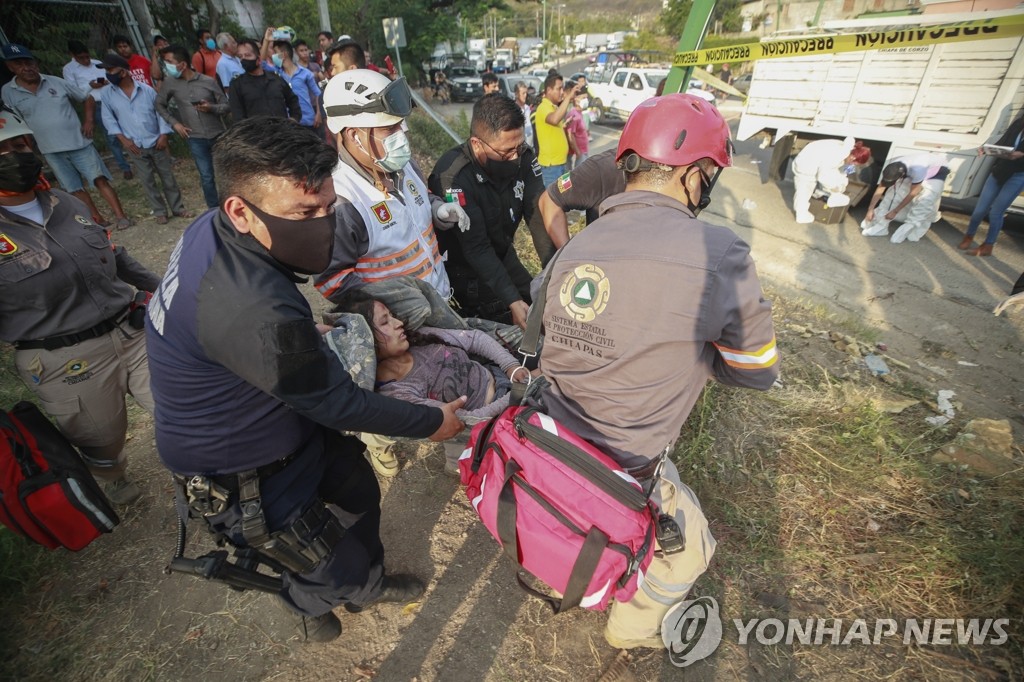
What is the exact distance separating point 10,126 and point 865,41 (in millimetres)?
4718

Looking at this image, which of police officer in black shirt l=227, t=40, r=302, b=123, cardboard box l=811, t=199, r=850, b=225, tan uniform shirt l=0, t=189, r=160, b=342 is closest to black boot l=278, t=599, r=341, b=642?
tan uniform shirt l=0, t=189, r=160, b=342

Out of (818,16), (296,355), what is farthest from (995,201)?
(296,355)

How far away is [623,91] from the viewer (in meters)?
14.6

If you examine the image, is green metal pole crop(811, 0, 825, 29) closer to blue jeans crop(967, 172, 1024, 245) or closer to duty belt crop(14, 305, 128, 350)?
blue jeans crop(967, 172, 1024, 245)

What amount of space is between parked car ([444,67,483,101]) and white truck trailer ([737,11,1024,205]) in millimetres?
15990

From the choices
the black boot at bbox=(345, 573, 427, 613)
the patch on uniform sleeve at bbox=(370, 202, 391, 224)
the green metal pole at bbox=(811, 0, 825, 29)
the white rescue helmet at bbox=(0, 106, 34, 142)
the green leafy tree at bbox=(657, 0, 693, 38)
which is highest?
the green leafy tree at bbox=(657, 0, 693, 38)

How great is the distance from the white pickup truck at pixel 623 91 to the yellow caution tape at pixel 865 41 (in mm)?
11726

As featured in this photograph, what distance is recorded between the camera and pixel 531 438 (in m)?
1.56

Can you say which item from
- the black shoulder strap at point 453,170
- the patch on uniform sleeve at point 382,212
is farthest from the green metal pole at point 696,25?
the patch on uniform sleeve at point 382,212

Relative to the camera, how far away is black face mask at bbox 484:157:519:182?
2.97 m

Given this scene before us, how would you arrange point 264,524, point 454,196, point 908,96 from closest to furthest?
point 264,524, point 454,196, point 908,96

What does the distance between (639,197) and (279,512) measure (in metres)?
1.75

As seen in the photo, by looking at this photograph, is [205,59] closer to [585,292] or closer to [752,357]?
[585,292]

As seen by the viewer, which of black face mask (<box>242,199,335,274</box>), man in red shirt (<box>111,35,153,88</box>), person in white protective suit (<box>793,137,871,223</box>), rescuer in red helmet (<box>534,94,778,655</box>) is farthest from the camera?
man in red shirt (<box>111,35,153,88</box>)
